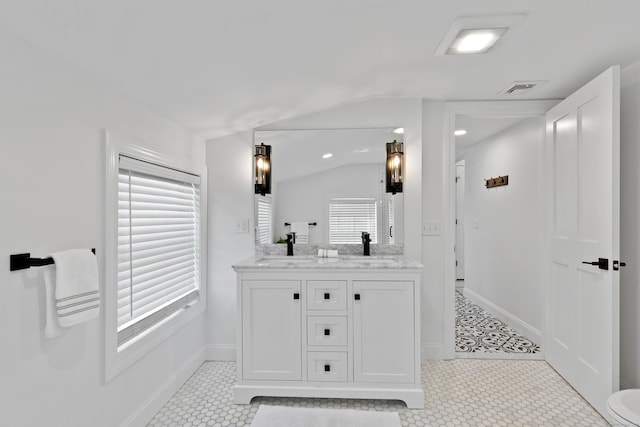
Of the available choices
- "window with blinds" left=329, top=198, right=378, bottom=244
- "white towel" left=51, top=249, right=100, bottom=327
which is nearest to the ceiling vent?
"window with blinds" left=329, top=198, right=378, bottom=244

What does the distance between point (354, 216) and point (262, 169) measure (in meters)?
0.85

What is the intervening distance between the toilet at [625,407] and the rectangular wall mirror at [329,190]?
4.95 feet

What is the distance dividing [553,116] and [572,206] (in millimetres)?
735

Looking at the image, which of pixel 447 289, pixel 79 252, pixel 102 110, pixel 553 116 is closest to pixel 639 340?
pixel 447 289

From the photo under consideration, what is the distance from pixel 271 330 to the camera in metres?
2.24

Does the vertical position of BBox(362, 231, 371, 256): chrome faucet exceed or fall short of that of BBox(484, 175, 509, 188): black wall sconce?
it falls short

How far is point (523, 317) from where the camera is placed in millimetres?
3361

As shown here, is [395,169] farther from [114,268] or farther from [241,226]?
[114,268]

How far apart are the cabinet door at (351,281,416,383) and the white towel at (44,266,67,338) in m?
1.51

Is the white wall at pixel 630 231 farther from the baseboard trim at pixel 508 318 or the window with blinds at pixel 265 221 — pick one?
the window with blinds at pixel 265 221

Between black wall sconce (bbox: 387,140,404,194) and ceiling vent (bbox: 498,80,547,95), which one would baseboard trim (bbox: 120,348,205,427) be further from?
ceiling vent (bbox: 498,80,547,95)

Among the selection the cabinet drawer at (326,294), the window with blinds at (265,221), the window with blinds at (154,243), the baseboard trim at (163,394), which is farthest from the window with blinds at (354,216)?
the baseboard trim at (163,394)

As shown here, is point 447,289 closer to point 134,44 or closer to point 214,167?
point 214,167

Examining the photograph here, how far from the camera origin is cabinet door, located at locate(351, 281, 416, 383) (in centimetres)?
217
